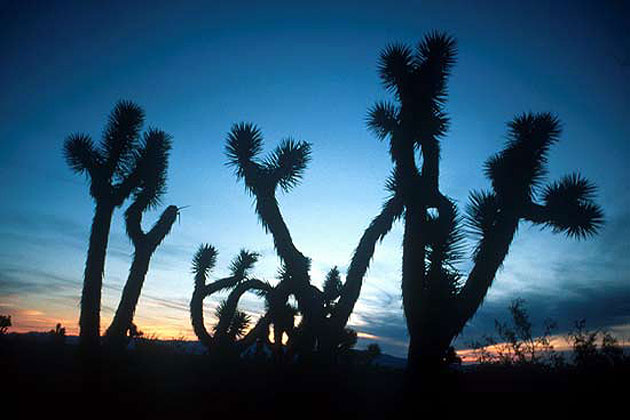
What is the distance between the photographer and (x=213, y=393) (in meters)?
4.93

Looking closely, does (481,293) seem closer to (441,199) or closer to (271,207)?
(441,199)

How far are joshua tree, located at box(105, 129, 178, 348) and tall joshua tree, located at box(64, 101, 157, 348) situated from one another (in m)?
0.36

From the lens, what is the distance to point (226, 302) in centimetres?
966

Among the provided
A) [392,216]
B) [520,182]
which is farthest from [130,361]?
[520,182]

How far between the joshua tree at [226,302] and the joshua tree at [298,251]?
1435 millimetres

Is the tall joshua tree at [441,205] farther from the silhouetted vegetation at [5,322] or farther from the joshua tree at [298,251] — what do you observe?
the silhouetted vegetation at [5,322]

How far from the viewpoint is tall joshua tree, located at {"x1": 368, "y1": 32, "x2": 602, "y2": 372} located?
21.4 feet

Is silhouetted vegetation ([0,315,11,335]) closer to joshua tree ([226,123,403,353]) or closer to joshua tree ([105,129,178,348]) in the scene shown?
joshua tree ([105,129,178,348])

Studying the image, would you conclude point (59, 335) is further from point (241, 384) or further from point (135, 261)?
point (241, 384)

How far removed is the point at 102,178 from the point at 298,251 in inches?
277

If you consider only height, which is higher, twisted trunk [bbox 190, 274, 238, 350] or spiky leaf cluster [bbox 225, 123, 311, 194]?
spiky leaf cluster [bbox 225, 123, 311, 194]

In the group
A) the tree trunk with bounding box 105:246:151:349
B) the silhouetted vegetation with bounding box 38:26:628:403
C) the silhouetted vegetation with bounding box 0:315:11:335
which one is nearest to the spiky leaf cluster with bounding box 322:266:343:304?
the silhouetted vegetation with bounding box 38:26:628:403

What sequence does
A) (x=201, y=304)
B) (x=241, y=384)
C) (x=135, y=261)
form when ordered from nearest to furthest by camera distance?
(x=241, y=384)
(x=135, y=261)
(x=201, y=304)

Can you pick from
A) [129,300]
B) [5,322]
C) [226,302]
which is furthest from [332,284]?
[5,322]
